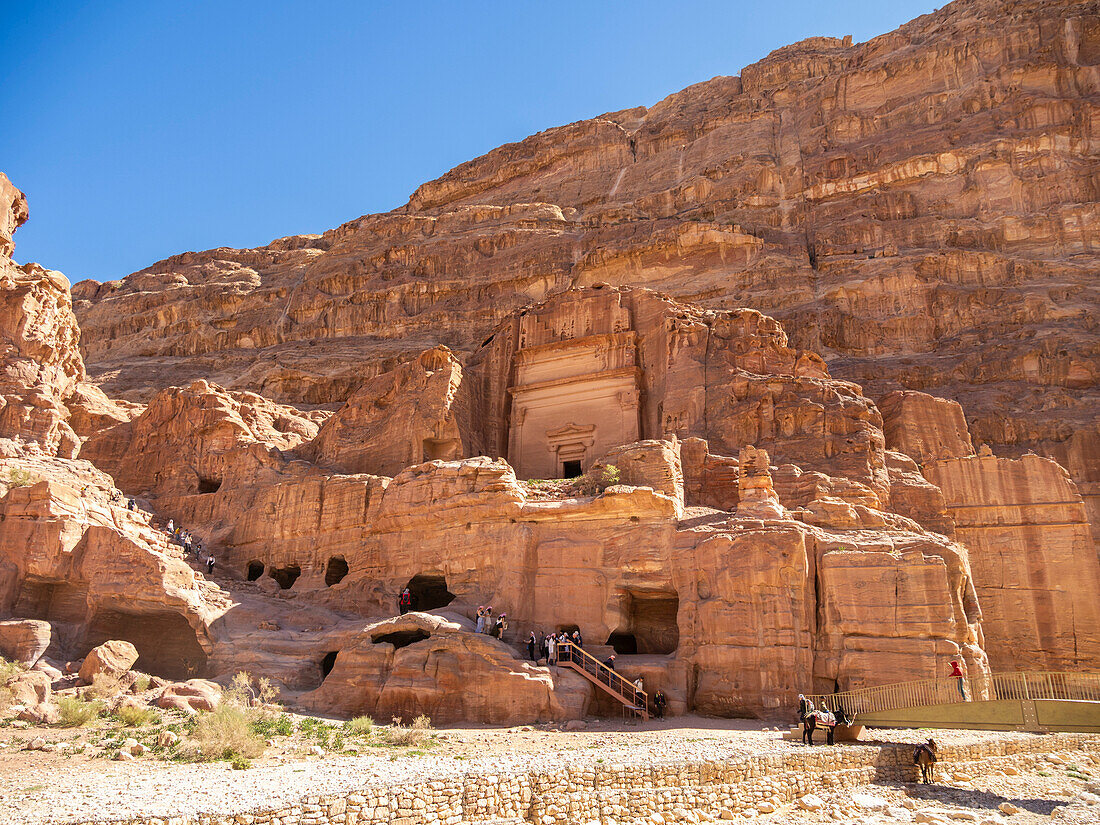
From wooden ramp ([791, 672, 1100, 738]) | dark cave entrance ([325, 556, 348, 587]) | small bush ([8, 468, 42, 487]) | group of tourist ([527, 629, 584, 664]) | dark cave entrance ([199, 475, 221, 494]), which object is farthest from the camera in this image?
dark cave entrance ([199, 475, 221, 494])

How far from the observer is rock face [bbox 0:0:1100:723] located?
64.0 ft

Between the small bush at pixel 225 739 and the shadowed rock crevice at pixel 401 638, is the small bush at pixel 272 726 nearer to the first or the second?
the small bush at pixel 225 739

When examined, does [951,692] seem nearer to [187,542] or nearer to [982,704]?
[982,704]

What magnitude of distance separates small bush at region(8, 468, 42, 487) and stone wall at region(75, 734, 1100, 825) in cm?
1727

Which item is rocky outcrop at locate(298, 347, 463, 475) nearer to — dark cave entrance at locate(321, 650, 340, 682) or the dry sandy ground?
dark cave entrance at locate(321, 650, 340, 682)

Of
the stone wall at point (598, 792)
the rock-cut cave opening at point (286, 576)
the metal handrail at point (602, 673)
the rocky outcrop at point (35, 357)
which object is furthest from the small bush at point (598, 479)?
the rocky outcrop at point (35, 357)

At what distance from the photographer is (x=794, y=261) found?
173 feet

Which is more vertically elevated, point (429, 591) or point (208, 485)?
point (208, 485)

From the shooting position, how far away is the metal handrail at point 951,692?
1736 cm

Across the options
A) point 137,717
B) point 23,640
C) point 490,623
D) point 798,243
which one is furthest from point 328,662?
point 798,243

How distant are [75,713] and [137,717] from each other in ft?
3.80

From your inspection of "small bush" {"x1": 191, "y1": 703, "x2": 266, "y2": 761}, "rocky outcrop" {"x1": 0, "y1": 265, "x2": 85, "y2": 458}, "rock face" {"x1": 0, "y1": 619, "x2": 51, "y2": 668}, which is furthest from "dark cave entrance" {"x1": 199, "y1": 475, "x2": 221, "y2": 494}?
"small bush" {"x1": 191, "y1": 703, "x2": 266, "y2": 761}

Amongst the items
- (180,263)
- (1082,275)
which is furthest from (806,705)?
(180,263)

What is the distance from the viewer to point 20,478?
23.7 m
